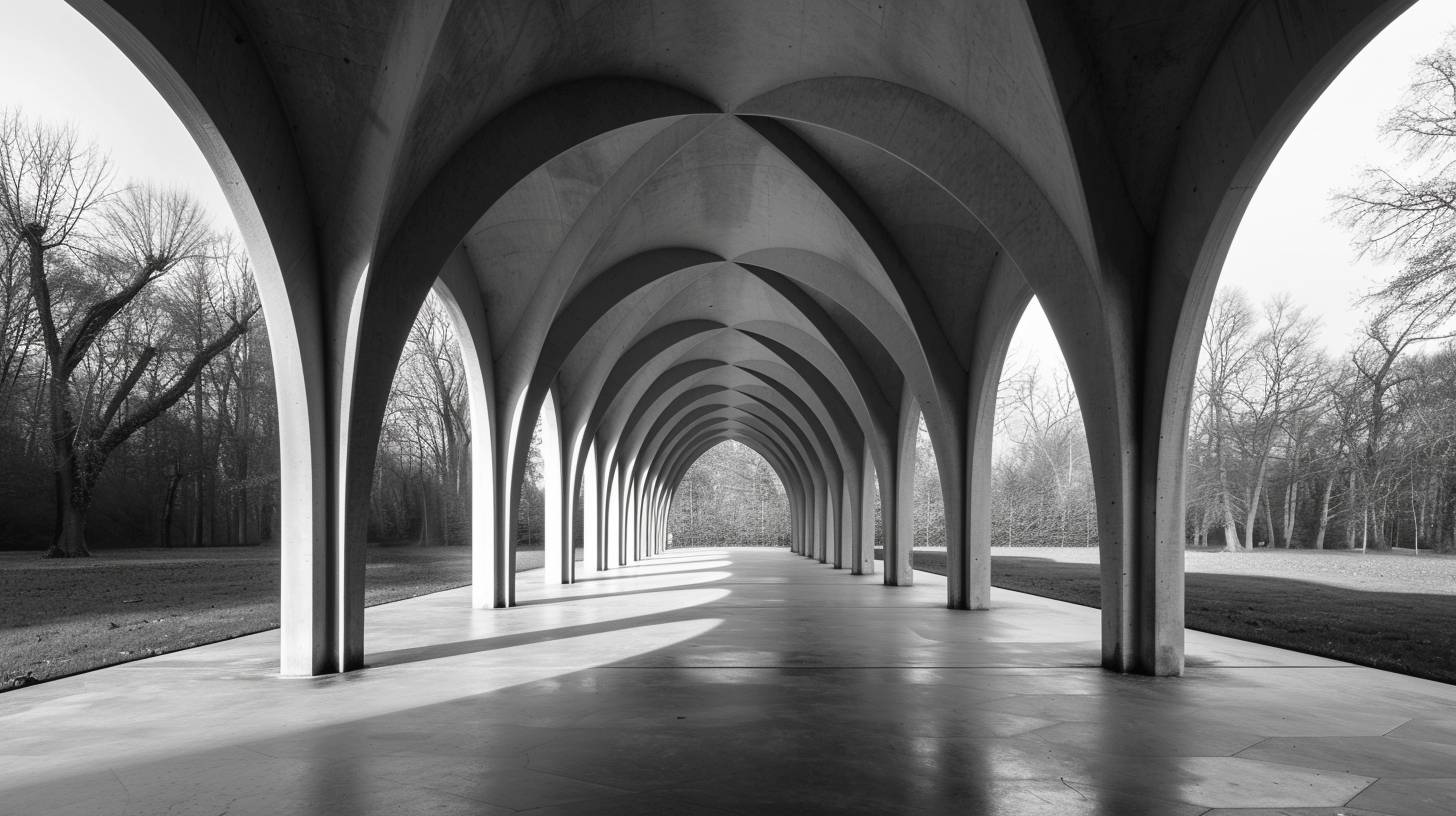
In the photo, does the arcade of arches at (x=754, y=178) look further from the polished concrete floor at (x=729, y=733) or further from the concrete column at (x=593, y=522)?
the concrete column at (x=593, y=522)

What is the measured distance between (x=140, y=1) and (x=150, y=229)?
31.6m

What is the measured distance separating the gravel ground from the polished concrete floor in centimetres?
1440

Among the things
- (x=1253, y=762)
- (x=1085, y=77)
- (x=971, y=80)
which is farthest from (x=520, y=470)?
(x=1253, y=762)

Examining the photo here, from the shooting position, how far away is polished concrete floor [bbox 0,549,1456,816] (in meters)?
5.04

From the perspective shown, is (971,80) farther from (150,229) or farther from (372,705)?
(150,229)

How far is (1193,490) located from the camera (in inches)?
1818

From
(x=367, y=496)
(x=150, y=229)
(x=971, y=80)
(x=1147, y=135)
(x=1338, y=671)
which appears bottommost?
→ (x=1338, y=671)

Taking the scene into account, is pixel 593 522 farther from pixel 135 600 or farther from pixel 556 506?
pixel 135 600

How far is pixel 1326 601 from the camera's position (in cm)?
1808

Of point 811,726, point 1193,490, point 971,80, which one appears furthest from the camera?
point 1193,490

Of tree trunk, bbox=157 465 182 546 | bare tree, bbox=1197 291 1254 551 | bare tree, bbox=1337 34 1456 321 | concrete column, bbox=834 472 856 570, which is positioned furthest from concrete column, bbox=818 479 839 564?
tree trunk, bbox=157 465 182 546

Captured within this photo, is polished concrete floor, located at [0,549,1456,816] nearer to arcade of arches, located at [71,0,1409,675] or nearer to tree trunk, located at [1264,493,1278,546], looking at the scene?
arcade of arches, located at [71,0,1409,675]

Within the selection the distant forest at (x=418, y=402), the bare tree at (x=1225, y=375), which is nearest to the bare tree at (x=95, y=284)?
the distant forest at (x=418, y=402)

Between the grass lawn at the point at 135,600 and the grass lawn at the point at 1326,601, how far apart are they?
13.9 meters
